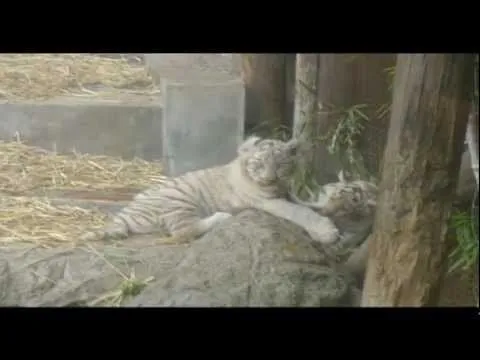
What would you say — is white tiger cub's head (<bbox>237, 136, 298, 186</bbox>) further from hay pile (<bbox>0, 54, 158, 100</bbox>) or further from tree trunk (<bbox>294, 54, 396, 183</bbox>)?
hay pile (<bbox>0, 54, 158, 100</bbox>)

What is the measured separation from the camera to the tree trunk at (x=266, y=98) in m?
1.94

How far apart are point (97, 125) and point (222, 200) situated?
32 cm

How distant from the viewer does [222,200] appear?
1980mm

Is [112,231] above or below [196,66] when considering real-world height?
below

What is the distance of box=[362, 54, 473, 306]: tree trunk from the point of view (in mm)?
1837

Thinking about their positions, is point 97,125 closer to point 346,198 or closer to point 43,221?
point 43,221

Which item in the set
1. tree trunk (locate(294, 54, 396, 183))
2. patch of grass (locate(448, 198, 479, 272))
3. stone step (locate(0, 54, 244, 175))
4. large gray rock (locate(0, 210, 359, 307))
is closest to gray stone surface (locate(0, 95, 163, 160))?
stone step (locate(0, 54, 244, 175))

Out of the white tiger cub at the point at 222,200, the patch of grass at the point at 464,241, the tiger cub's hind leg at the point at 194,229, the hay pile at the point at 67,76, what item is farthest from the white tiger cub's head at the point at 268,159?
the patch of grass at the point at 464,241

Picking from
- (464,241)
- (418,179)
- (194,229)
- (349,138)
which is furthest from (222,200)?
(464,241)

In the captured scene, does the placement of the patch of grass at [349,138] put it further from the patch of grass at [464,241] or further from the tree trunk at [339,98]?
the patch of grass at [464,241]

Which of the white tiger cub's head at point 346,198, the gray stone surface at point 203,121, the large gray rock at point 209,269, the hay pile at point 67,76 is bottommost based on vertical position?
the large gray rock at point 209,269

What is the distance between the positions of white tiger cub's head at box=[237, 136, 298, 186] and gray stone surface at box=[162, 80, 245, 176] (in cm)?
3

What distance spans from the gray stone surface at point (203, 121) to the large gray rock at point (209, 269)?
0.17m
